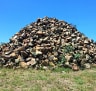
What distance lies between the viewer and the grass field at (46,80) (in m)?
17.2

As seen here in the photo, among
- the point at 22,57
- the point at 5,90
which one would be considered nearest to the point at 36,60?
the point at 22,57

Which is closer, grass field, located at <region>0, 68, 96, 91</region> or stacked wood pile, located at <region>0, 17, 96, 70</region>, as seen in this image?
grass field, located at <region>0, 68, 96, 91</region>

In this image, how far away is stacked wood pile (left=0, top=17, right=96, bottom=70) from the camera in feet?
77.8

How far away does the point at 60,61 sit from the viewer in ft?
78.6

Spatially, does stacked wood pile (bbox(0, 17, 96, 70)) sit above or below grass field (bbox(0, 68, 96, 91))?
above

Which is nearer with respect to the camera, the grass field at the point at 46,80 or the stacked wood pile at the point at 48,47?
the grass field at the point at 46,80

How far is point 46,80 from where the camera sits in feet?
60.8

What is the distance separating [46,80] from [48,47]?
7.03 meters

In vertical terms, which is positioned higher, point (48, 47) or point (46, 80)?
point (48, 47)

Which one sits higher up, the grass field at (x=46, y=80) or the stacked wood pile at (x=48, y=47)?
the stacked wood pile at (x=48, y=47)

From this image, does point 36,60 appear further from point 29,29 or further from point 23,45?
point 29,29

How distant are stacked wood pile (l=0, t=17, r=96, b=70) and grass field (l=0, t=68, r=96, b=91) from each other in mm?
1674

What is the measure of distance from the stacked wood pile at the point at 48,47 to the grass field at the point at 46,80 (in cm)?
167

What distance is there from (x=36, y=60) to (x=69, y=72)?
3.03 meters
